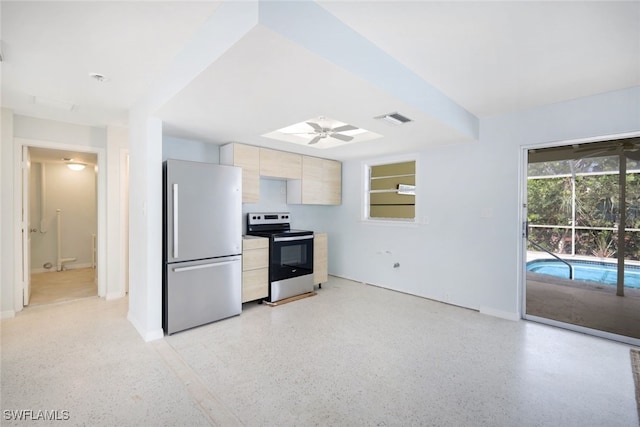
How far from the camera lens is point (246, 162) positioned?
13.0 feet

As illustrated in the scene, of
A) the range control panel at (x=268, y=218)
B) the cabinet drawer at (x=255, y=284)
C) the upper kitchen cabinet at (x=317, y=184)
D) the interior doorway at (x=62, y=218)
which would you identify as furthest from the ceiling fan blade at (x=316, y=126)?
the interior doorway at (x=62, y=218)

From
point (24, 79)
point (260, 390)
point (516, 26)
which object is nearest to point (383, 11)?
point (516, 26)

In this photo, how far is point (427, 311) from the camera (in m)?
3.72

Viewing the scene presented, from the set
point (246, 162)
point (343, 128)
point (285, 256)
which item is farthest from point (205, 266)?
point (343, 128)

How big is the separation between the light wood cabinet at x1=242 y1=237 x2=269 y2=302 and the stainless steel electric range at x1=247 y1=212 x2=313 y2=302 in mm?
70

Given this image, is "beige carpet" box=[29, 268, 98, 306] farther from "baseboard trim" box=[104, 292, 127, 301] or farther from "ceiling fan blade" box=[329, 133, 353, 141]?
"ceiling fan blade" box=[329, 133, 353, 141]

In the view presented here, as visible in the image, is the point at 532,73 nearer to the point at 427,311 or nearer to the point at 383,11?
the point at 383,11

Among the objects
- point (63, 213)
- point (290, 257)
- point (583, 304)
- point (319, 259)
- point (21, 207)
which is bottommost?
point (583, 304)

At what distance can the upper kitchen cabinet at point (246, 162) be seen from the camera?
3.90 metres

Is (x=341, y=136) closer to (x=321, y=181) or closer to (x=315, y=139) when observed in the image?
(x=315, y=139)

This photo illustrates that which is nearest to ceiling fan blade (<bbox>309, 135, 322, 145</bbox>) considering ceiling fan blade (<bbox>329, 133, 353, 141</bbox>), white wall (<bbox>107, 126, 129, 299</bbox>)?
ceiling fan blade (<bbox>329, 133, 353, 141</bbox>)

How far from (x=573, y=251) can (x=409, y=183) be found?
2148 mm

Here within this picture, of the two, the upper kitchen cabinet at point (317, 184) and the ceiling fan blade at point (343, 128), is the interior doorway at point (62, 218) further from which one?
the ceiling fan blade at point (343, 128)

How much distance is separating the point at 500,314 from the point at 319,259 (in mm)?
2519
